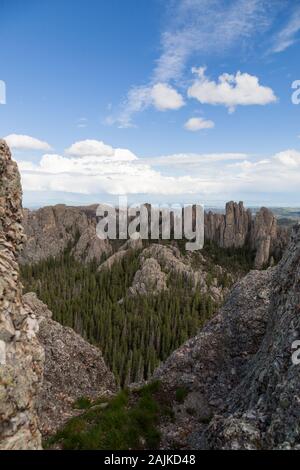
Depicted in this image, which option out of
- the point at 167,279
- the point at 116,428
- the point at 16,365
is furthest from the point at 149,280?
the point at 16,365

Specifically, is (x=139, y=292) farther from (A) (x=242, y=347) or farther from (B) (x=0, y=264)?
(B) (x=0, y=264)

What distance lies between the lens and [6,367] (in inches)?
584

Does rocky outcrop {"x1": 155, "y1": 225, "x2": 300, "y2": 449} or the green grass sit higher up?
rocky outcrop {"x1": 155, "y1": 225, "x2": 300, "y2": 449}

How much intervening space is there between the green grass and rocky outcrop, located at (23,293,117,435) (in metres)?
3.75

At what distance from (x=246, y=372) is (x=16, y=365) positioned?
17.2 meters

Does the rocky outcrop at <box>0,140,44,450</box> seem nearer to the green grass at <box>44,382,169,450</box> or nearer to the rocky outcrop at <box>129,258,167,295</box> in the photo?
the green grass at <box>44,382,169,450</box>

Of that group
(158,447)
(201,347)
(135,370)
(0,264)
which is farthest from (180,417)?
(135,370)

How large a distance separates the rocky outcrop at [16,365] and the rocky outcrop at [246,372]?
341 inches

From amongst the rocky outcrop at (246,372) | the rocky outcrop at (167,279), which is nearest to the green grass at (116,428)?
the rocky outcrop at (246,372)

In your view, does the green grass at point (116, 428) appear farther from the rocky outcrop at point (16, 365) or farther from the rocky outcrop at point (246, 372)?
the rocky outcrop at point (16, 365)

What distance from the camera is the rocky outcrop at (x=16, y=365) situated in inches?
563

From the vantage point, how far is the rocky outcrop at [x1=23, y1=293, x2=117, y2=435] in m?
27.2

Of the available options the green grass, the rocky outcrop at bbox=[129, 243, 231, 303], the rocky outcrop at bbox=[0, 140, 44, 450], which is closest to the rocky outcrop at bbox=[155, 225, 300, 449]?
the green grass
